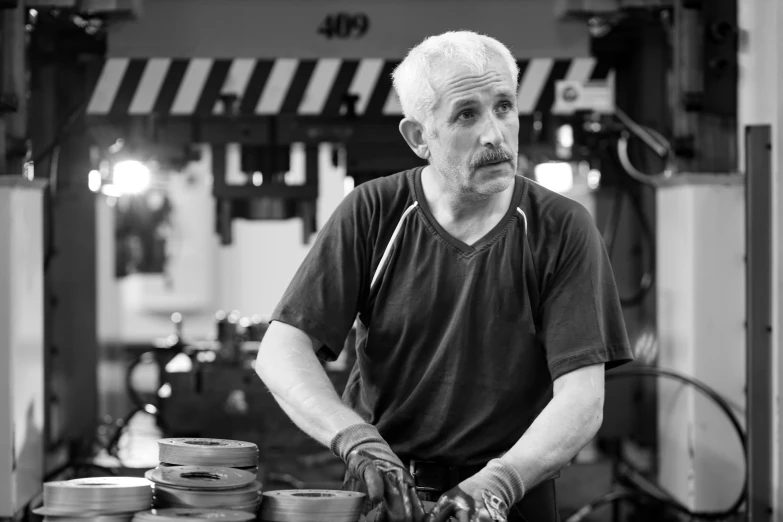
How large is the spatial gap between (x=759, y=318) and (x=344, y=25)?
6.49ft

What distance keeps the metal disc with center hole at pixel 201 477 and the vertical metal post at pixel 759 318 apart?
250 centimetres

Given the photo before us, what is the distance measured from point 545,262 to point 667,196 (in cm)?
254

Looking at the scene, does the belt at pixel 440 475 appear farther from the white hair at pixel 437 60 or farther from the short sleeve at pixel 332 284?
the white hair at pixel 437 60

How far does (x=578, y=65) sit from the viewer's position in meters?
4.81

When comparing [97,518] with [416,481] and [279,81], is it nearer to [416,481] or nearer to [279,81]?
[416,481]

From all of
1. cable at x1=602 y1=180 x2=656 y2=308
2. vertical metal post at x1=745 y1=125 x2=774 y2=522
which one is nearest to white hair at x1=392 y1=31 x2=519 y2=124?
vertical metal post at x1=745 y1=125 x2=774 y2=522

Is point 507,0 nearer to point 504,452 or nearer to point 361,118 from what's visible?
point 361,118

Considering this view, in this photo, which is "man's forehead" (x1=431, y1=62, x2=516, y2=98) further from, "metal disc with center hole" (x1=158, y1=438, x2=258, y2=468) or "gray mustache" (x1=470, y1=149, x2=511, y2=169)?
"metal disc with center hole" (x1=158, y1=438, x2=258, y2=468)

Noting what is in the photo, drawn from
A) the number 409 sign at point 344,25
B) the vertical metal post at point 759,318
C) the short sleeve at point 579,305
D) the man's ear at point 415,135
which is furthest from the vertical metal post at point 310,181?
the short sleeve at point 579,305

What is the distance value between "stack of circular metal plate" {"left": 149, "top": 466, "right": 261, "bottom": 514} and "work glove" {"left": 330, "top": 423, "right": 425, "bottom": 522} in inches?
7.4

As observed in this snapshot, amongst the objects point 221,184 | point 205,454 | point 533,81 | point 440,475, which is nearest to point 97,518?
point 205,454

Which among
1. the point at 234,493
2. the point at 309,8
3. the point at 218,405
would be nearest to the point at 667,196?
the point at 309,8

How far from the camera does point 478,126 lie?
2285 millimetres

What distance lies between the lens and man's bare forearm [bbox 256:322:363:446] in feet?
7.42
